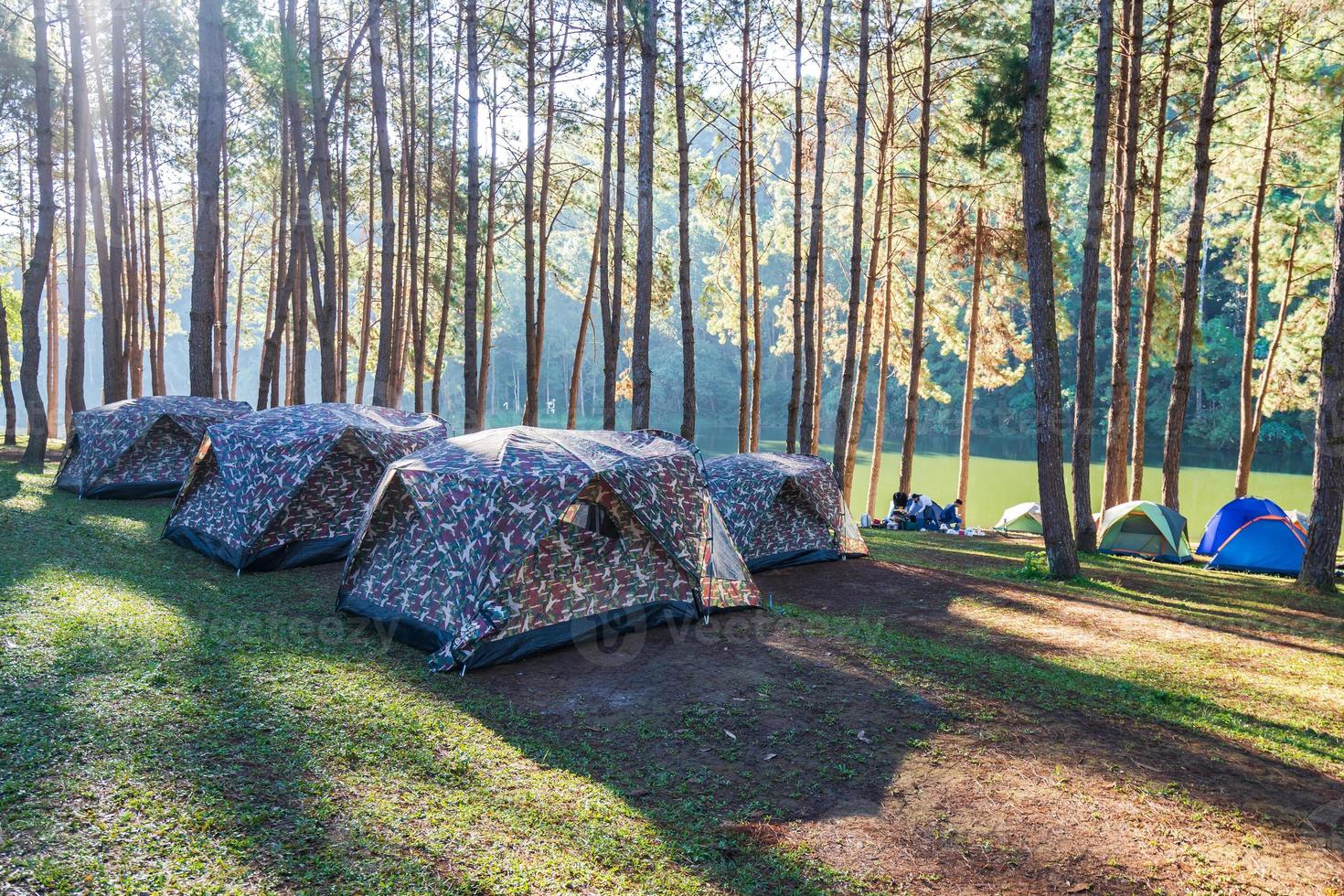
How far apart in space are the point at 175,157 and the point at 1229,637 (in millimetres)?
23413

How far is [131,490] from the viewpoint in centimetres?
1178

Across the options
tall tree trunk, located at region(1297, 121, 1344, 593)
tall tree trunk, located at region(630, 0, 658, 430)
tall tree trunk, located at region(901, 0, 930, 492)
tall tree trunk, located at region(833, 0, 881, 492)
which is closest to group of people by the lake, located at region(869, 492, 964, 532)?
tall tree trunk, located at region(901, 0, 930, 492)

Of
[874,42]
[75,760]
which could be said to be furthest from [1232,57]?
[75,760]

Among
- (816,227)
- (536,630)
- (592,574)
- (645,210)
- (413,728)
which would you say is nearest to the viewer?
(413,728)

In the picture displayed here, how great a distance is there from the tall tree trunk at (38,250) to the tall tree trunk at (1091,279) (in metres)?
15.6

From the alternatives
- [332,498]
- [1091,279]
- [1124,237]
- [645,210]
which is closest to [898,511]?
[1124,237]

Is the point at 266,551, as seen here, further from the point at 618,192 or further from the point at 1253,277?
the point at 1253,277

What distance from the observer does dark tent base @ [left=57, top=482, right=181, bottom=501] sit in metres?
11.5

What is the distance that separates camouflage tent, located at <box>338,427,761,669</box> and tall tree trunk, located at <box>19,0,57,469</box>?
35.1 feet

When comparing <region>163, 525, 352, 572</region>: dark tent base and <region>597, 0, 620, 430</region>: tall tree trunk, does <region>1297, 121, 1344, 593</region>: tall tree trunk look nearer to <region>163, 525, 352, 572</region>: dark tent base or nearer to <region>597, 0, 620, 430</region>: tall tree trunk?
<region>597, 0, 620, 430</region>: tall tree trunk

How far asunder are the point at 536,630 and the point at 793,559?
4641 mm

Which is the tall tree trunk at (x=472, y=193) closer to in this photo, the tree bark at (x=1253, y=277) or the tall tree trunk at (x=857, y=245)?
the tall tree trunk at (x=857, y=245)

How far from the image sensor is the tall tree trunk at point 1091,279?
998 centimetres

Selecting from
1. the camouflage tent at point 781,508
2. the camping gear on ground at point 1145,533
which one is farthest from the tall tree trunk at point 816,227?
the camping gear on ground at point 1145,533
